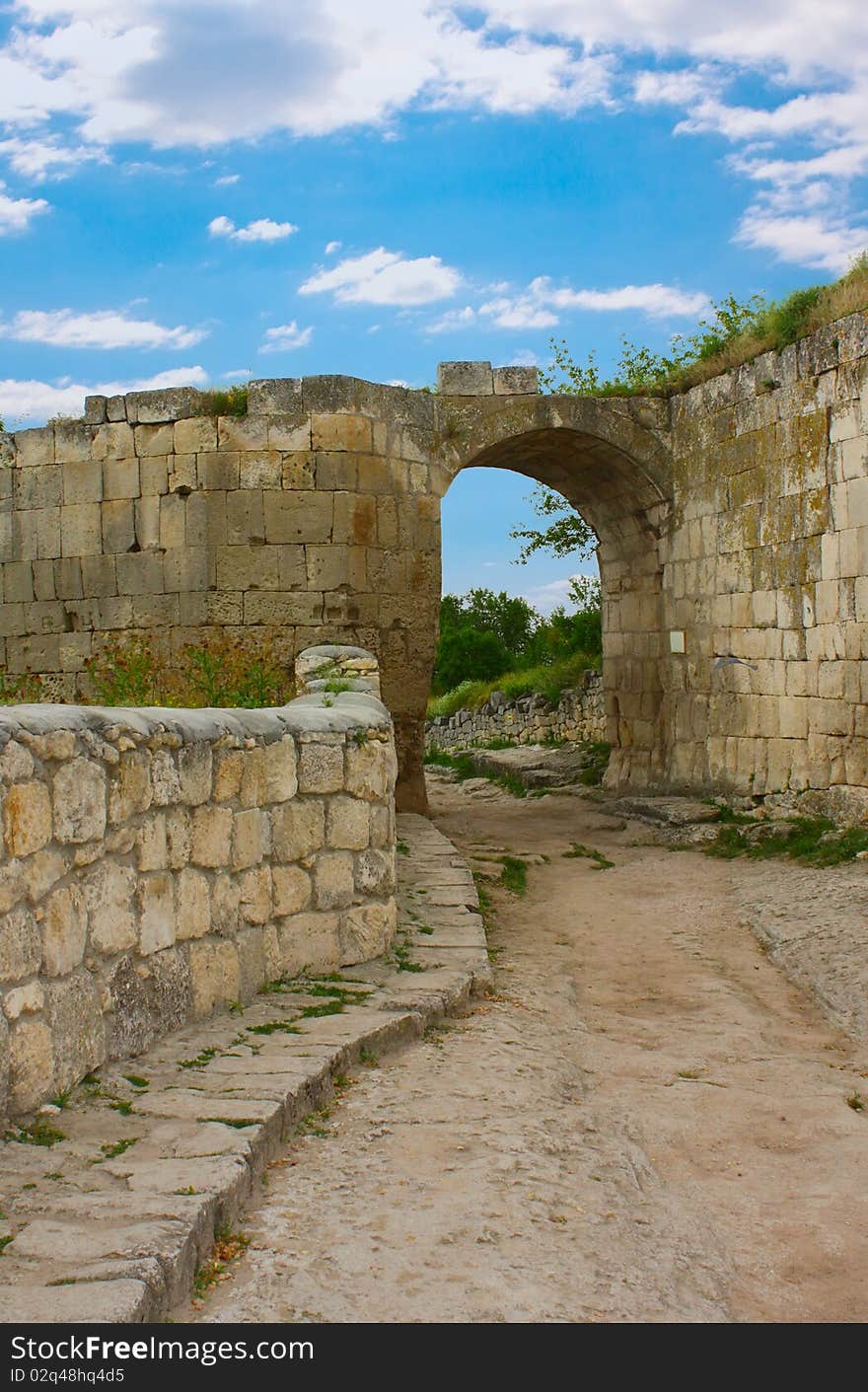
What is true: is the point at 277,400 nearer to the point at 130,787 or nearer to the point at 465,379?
the point at 465,379

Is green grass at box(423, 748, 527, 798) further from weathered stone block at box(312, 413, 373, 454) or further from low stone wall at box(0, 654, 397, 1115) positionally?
low stone wall at box(0, 654, 397, 1115)

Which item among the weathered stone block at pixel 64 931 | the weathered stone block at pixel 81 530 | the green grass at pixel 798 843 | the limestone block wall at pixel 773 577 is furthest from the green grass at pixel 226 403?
the weathered stone block at pixel 64 931

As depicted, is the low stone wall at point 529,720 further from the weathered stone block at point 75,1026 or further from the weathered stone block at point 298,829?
the weathered stone block at point 75,1026

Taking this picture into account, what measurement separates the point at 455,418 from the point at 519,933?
623 centimetres

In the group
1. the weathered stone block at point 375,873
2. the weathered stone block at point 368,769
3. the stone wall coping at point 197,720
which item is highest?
the stone wall coping at point 197,720

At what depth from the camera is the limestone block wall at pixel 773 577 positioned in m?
9.74

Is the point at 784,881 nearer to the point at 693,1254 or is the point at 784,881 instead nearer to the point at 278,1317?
the point at 693,1254

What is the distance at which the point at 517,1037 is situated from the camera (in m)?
5.05

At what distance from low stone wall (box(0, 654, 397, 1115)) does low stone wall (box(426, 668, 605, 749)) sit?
38.8 ft

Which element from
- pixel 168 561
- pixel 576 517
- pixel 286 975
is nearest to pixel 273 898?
pixel 286 975

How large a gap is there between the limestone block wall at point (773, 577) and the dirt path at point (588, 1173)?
4.17 meters

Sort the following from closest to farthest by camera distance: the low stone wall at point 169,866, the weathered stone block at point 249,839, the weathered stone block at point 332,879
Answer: the low stone wall at point 169,866
the weathered stone block at point 249,839
the weathered stone block at point 332,879

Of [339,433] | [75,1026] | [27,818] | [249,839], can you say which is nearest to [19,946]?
[27,818]

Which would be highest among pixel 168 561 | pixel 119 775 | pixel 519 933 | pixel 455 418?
pixel 455 418
